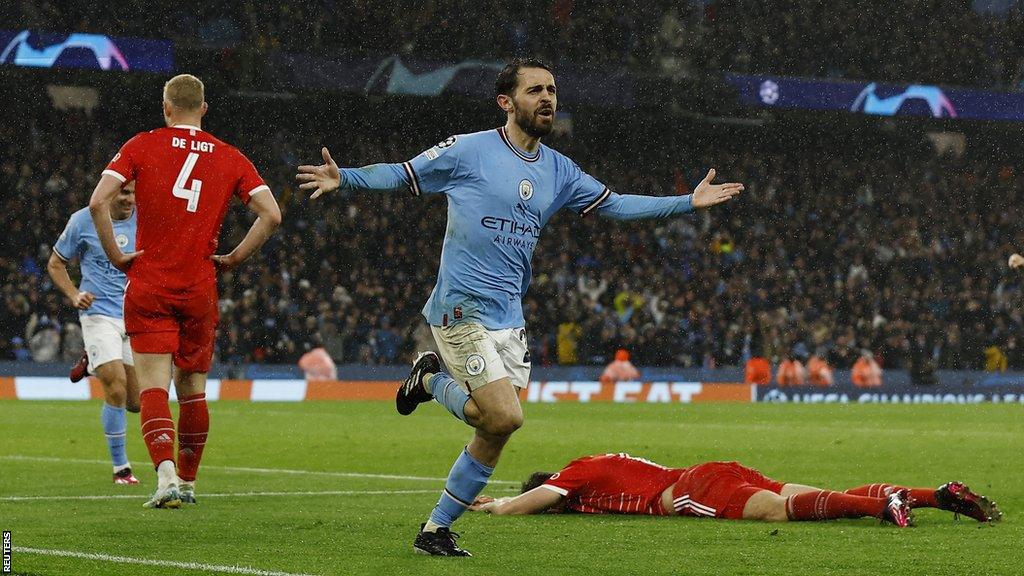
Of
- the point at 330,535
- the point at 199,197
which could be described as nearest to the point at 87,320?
the point at 199,197

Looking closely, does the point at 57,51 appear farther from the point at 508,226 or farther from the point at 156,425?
the point at 508,226

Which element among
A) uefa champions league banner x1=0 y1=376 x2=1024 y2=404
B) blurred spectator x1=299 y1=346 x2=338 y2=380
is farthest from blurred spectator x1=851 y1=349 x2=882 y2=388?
blurred spectator x1=299 y1=346 x2=338 y2=380

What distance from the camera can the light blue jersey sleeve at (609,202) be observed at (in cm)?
782

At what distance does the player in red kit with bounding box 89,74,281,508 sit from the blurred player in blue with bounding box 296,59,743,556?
1.67m

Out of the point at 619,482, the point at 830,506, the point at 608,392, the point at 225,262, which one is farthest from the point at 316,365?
the point at 830,506

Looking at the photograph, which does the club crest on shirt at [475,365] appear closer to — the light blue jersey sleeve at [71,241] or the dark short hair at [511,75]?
the dark short hair at [511,75]

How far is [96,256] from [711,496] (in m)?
5.33

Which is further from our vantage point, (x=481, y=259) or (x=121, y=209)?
(x=121, y=209)

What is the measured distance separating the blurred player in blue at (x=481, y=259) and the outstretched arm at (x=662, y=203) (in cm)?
12

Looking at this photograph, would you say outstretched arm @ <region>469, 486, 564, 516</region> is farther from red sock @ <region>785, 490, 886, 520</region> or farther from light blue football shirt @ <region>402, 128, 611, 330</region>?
light blue football shirt @ <region>402, 128, 611, 330</region>

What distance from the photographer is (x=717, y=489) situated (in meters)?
8.48

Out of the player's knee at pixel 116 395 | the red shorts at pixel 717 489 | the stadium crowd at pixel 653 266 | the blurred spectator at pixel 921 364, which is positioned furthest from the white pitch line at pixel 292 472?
the blurred spectator at pixel 921 364

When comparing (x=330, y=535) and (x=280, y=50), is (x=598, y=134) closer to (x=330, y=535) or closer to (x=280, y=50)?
(x=280, y=50)

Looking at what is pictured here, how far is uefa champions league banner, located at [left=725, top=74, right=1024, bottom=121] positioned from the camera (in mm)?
36469
